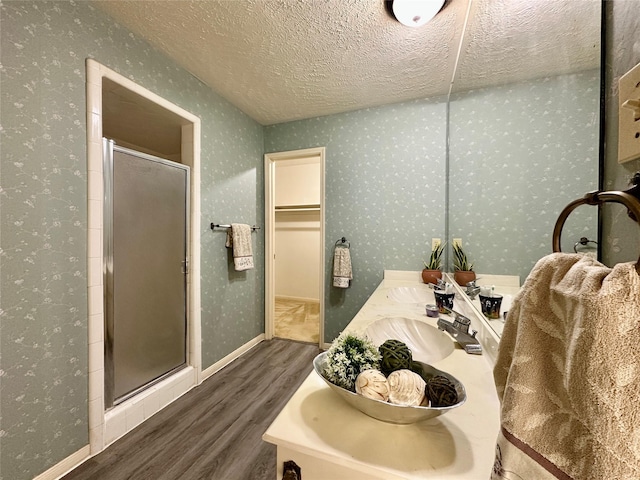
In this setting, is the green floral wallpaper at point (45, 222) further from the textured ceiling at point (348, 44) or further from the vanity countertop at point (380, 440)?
the vanity countertop at point (380, 440)

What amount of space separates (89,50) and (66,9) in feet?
0.52

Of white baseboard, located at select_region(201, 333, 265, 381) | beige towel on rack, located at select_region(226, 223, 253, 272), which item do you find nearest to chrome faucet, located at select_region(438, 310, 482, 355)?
beige towel on rack, located at select_region(226, 223, 253, 272)

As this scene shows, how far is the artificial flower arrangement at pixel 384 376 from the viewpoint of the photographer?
0.48 meters

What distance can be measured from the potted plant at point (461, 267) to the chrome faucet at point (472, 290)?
1.2 inches

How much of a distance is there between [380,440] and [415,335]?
0.72m

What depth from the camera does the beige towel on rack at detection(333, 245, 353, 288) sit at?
2352mm

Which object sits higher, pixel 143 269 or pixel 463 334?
pixel 143 269

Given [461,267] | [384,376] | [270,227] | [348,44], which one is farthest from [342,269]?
[384,376]

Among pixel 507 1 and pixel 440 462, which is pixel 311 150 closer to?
pixel 507 1

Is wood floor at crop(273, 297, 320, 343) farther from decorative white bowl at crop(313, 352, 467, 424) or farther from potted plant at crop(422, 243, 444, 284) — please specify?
decorative white bowl at crop(313, 352, 467, 424)

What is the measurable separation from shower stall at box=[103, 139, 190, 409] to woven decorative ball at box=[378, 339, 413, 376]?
1538mm

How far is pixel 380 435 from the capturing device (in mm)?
492

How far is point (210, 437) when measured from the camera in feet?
4.64

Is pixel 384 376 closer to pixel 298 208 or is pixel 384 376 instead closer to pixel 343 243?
pixel 343 243
